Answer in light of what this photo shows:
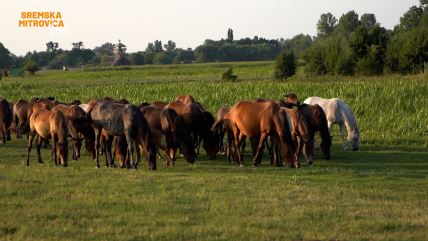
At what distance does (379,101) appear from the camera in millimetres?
30312

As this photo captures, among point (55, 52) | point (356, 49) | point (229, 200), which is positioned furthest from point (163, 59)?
point (229, 200)

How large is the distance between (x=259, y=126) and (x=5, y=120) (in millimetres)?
11421

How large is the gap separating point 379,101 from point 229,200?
68.3 ft

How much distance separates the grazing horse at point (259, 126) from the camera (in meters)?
16.7

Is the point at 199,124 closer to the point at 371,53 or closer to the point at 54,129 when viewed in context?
the point at 54,129

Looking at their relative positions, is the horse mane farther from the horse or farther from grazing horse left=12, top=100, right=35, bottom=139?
grazing horse left=12, top=100, right=35, bottom=139

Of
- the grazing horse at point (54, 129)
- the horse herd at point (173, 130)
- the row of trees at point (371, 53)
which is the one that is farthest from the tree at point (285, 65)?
the grazing horse at point (54, 129)

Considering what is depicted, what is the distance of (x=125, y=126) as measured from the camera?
1642 cm

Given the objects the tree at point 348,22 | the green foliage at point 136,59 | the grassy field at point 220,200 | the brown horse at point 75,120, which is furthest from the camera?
the green foliage at point 136,59

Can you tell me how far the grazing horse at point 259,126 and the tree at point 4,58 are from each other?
116 meters

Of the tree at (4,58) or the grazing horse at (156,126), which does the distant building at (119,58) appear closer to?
the tree at (4,58)

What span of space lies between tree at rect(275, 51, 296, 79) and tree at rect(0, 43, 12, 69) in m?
87.5

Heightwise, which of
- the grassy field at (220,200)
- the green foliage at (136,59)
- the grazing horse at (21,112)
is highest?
the green foliage at (136,59)

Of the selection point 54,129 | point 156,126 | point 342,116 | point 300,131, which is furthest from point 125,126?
point 342,116
